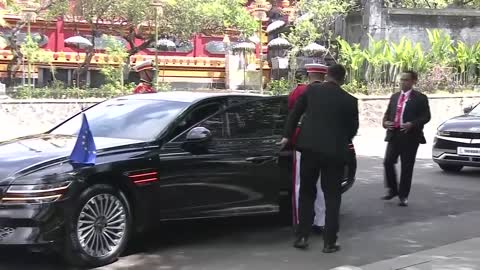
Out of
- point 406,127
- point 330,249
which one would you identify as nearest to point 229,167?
point 330,249

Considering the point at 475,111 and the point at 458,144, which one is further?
the point at 475,111

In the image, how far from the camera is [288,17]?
34094 mm

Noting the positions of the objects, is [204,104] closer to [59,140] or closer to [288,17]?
[59,140]

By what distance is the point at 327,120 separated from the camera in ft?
21.9

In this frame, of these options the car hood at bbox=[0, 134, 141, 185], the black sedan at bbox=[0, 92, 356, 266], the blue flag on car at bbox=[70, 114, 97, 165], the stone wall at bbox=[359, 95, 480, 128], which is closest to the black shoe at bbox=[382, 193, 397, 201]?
the black sedan at bbox=[0, 92, 356, 266]

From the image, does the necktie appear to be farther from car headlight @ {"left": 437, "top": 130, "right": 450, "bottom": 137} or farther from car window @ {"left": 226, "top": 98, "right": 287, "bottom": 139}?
car headlight @ {"left": 437, "top": 130, "right": 450, "bottom": 137}

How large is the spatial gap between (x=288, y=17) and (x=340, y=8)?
23.5ft

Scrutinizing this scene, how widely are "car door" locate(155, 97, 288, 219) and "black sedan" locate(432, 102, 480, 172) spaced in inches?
207

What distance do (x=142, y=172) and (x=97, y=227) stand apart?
66 centimetres

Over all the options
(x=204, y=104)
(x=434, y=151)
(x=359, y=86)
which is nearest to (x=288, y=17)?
(x=359, y=86)

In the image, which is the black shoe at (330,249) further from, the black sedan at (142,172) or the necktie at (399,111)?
the necktie at (399,111)

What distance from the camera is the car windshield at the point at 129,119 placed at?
7.04 metres

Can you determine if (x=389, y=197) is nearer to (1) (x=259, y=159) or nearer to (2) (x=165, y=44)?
(1) (x=259, y=159)

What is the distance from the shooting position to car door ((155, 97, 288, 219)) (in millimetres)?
6816
